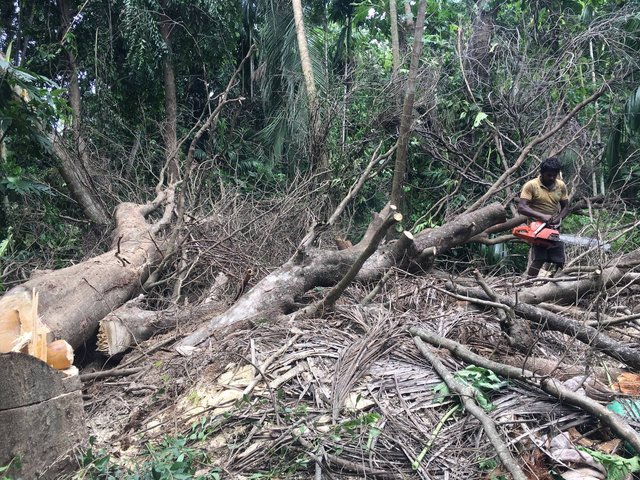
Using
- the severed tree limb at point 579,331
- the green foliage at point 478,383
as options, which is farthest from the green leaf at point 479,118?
the green foliage at point 478,383

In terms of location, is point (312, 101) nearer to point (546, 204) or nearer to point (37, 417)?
point (546, 204)

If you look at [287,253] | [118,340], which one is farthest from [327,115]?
[118,340]

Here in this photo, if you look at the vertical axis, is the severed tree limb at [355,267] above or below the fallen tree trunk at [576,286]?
above

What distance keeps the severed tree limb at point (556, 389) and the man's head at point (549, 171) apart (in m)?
2.53

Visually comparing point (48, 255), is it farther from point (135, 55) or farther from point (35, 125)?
point (135, 55)

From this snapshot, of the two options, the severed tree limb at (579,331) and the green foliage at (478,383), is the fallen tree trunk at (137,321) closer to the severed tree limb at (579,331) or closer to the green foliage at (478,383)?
the green foliage at (478,383)

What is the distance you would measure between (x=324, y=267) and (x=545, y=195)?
238 centimetres

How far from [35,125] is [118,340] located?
257cm

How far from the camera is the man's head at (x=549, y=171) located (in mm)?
4852

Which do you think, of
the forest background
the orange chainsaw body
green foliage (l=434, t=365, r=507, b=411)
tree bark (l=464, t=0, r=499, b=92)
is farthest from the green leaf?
green foliage (l=434, t=365, r=507, b=411)

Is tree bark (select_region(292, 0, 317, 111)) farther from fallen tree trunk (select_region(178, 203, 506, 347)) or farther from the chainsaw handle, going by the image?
the chainsaw handle

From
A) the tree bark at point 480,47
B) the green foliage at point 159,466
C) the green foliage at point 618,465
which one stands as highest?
the tree bark at point 480,47

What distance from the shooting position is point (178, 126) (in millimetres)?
9367

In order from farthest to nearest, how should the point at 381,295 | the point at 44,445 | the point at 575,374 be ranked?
the point at 381,295 < the point at 575,374 < the point at 44,445
